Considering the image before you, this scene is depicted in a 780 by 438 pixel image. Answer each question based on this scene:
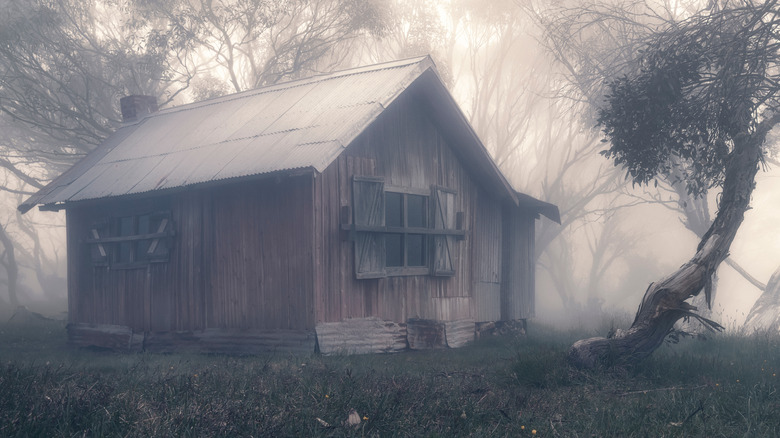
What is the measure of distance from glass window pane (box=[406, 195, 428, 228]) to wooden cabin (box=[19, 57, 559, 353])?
38 mm

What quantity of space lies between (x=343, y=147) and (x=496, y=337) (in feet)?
24.0

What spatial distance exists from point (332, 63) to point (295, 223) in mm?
22856

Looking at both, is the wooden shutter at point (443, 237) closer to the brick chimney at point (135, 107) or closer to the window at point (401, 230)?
the window at point (401, 230)

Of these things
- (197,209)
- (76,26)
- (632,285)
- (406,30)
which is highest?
(406,30)

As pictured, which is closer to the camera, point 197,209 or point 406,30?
point 197,209

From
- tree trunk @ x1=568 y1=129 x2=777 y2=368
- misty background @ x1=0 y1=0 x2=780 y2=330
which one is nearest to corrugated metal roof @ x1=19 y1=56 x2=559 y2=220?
tree trunk @ x1=568 y1=129 x2=777 y2=368

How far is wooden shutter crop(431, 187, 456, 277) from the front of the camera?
14.2 meters

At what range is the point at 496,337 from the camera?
53.4ft

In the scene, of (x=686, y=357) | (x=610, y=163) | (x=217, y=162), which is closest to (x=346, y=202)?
(x=217, y=162)

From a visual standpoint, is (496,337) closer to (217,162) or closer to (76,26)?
(217,162)

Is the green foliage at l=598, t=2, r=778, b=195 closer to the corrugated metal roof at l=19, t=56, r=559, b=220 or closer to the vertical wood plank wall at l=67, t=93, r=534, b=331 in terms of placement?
the corrugated metal roof at l=19, t=56, r=559, b=220

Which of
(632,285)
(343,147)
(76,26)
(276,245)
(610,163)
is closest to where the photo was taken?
(343,147)

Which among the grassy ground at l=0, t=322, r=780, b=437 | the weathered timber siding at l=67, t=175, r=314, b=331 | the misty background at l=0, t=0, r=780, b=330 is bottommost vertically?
the grassy ground at l=0, t=322, r=780, b=437

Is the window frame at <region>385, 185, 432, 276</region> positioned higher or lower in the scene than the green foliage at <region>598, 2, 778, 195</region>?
lower
